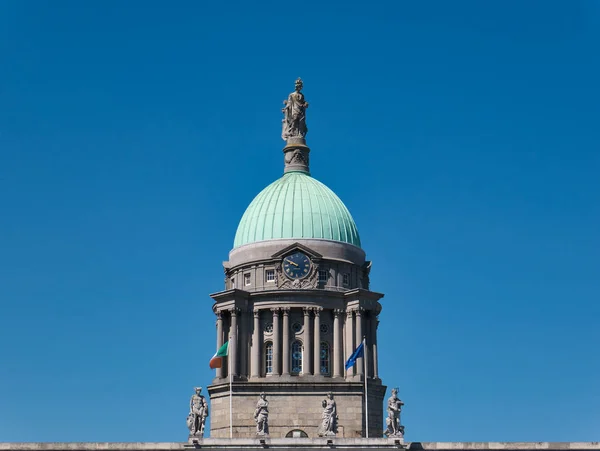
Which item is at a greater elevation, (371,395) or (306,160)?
(306,160)

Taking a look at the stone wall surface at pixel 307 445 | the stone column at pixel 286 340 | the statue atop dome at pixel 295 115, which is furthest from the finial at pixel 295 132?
the stone wall surface at pixel 307 445

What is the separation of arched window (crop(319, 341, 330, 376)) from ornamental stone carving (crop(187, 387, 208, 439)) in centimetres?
1546

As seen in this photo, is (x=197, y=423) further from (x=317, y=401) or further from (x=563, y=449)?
(x=563, y=449)

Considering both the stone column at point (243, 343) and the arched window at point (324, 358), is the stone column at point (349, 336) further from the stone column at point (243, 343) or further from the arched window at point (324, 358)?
the stone column at point (243, 343)

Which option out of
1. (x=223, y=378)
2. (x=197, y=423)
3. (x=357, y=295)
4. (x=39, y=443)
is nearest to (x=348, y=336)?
(x=357, y=295)

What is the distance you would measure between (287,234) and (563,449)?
29.6 meters

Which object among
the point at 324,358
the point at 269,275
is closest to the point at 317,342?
the point at 324,358

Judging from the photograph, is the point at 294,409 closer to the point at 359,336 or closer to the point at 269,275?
the point at 359,336

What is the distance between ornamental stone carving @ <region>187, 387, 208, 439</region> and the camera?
97.4 m

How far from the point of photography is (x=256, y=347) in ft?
362

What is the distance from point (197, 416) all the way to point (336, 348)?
16982mm

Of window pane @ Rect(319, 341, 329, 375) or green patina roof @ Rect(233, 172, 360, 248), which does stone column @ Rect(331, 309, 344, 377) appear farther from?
green patina roof @ Rect(233, 172, 360, 248)

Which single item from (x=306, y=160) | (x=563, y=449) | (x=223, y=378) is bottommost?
(x=563, y=449)

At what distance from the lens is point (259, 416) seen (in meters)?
98.0
